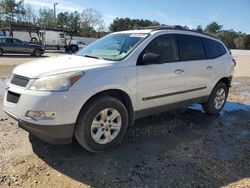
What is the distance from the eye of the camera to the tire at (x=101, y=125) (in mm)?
3898

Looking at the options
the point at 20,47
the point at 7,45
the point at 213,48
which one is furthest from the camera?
the point at 20,47

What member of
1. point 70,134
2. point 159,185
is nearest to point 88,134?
point 70,134

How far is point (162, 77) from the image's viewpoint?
486 cm

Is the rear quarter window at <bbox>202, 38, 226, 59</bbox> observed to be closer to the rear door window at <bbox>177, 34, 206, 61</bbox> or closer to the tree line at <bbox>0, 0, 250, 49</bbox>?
the rear door window at <bbox>177, 34, 206, 61</bbox>

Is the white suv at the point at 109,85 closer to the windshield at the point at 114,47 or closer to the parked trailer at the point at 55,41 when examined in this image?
the windshield at the point at 114,47

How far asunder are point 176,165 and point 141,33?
236 centimetres

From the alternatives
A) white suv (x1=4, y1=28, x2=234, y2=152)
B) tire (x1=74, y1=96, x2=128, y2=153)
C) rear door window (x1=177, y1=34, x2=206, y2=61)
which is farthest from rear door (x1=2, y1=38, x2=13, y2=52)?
tire (x1=74, y1=96, x2=128, y2=153)

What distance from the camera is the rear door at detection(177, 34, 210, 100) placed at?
5.45 metres

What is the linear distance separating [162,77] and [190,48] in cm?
119

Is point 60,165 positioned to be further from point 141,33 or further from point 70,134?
point 141,33

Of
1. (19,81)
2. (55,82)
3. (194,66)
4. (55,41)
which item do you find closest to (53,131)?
(55,82)

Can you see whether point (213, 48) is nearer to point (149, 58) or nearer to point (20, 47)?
point (149, 58)

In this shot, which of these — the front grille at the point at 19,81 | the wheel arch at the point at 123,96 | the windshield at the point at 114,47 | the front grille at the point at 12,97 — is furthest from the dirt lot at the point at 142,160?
the windshield at the point at 114,47

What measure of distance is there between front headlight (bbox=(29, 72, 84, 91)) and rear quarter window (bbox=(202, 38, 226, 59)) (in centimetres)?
350
